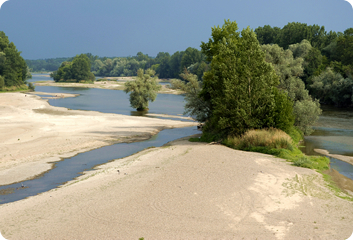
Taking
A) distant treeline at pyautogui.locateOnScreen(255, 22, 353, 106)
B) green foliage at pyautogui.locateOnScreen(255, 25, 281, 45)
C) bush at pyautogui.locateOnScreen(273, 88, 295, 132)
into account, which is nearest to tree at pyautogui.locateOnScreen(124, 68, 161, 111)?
distant treeline at pyautogui.locateOnScreen(255, 22, 353, 106)

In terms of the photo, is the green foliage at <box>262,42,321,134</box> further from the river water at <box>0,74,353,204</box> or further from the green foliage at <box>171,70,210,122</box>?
the green foliage at <box>171,70,210,122</box>

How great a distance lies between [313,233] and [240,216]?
2617mm

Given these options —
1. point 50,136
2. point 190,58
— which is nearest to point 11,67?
point 190,58

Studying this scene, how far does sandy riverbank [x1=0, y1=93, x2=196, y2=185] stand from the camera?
23673 mm

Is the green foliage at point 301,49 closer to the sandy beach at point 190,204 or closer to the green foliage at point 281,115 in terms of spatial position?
the green foliage at point 281,115

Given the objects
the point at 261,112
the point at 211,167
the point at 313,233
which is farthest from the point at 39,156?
the point at 313,233

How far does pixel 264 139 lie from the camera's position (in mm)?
25422

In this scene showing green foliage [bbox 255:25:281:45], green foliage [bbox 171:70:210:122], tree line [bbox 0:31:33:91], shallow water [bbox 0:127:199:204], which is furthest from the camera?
green foliage [bbox 255:25:281:45]

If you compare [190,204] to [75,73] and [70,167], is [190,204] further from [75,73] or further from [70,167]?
[75,73]

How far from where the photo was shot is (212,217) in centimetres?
1216

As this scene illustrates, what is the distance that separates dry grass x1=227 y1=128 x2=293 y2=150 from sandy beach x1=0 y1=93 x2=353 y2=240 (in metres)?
3.06

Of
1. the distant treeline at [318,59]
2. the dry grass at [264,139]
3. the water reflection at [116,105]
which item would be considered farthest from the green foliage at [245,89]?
the water reflection at [116,105]

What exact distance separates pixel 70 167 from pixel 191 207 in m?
13.9

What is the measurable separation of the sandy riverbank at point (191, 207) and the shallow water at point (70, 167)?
8.93ft
